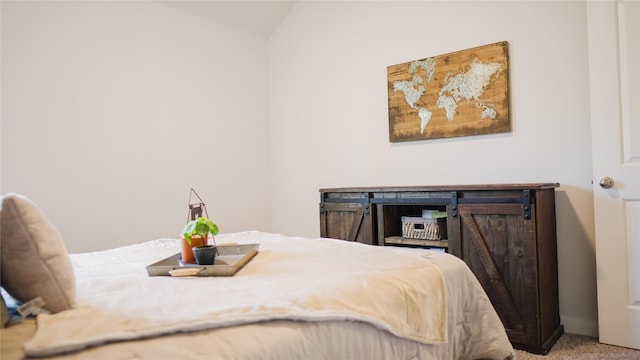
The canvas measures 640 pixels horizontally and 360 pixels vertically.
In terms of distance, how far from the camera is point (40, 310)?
101 centimetres

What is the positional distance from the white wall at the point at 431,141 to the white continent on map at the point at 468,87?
0.15 metres

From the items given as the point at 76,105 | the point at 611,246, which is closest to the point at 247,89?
the point at 76,105

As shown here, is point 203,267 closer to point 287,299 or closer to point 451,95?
point 287,299

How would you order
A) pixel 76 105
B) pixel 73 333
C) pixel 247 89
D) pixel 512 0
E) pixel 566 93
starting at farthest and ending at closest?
pixel 247 89 < pixel 76 105 < pixel 512 0 < pixel 566 93 < pixel 73 333

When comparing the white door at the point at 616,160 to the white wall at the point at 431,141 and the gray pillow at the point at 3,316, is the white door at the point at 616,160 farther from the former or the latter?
the gray pillow at the point at 3,316

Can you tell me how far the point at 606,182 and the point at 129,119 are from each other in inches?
131

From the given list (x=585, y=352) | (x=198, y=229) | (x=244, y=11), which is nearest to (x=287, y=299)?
(x=198, y=229)

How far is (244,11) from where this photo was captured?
408cm

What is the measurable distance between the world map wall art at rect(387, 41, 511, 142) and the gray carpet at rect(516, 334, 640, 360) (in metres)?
1.39

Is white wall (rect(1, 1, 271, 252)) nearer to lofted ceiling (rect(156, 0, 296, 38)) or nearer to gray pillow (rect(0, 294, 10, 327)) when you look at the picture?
lofted ceiling (rect(156, 0, 296, 38))

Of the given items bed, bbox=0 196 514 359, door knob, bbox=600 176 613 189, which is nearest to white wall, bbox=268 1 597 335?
door knob, bbox=600 176 613 189

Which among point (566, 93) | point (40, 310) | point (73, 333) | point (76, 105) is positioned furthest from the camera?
point (76, 105)

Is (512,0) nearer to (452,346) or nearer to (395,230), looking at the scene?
(395,230)

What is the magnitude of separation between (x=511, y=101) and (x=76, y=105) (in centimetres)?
309
